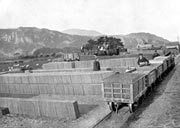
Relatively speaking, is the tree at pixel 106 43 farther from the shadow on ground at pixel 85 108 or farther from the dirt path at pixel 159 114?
the dirt path at pixel 159 114

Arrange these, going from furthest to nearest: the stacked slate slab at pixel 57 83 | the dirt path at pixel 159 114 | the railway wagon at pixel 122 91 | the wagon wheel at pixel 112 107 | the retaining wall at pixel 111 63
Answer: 1. the retaining wall at pixel 111 63
2. the stacked slate slab at pixel 57 83
3. the wagon wheel at pixel 112 107
4. the railway wagon at pixel 122 91
5. the dirt path at pixel 159 114

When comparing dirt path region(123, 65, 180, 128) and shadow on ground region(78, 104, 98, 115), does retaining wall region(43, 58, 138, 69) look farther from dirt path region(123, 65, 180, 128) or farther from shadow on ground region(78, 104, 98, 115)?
shadow on ground region(78, 104, 98, 115)

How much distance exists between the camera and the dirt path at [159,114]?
8.89 meters

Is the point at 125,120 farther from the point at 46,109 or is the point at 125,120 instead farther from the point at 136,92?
the point at 46,109

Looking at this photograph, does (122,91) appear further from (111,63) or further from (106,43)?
Result: (106,43)

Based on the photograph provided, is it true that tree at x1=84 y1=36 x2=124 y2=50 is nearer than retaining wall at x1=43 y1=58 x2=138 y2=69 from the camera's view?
No

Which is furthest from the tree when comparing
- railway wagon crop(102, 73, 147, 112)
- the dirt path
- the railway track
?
railway wagon crop(102, 73, 147, 112)

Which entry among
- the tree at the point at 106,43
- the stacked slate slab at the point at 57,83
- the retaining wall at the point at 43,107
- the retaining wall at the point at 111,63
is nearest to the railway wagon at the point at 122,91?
the retaining wall at the point at 43,107

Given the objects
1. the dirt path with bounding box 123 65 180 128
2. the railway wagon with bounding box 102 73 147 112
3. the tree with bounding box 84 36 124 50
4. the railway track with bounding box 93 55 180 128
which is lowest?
the railway track with bounding box 93 55 180 128

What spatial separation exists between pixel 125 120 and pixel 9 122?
7497 millimetres

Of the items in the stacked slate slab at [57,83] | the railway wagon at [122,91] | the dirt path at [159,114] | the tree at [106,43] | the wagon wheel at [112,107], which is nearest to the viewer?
the dirt path at [159,114]

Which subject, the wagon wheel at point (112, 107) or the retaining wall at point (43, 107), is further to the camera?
the retaining wall at point (43, 107)

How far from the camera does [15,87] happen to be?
68.7 ft

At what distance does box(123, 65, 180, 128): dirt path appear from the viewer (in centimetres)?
889
